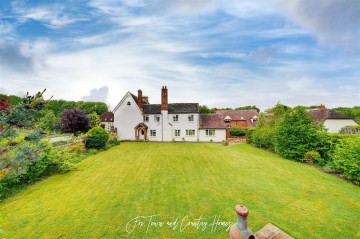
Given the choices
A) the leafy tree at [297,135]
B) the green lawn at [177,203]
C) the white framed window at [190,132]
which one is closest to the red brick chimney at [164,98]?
the white framed window at [190,132]

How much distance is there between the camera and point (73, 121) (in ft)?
102

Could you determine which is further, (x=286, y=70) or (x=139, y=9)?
(x=286, y=70)

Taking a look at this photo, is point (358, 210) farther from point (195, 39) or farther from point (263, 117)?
point (263, 117)

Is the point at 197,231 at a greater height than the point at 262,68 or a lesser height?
lesser

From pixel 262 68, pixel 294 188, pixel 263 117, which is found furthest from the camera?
pixel 263 117

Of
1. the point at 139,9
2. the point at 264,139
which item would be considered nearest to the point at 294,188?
the point at 139,9

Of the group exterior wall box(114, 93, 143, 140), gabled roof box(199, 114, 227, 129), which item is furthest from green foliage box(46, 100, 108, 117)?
gabled roof box(199, 114, 227, 129)

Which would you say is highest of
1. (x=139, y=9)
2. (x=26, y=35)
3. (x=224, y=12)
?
(x=224, y=12)

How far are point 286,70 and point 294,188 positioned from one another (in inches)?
619

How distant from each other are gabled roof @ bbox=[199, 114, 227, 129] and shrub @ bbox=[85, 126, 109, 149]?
18.4 metres

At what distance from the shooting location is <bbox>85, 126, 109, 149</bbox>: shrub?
78.7ft

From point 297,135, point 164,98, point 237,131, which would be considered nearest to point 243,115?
point 237,131

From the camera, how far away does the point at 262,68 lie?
2384cm

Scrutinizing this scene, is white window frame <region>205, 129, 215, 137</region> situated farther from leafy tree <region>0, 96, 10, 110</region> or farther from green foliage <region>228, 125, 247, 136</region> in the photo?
leafy tree <region>0, 96, 10, 110</region>
